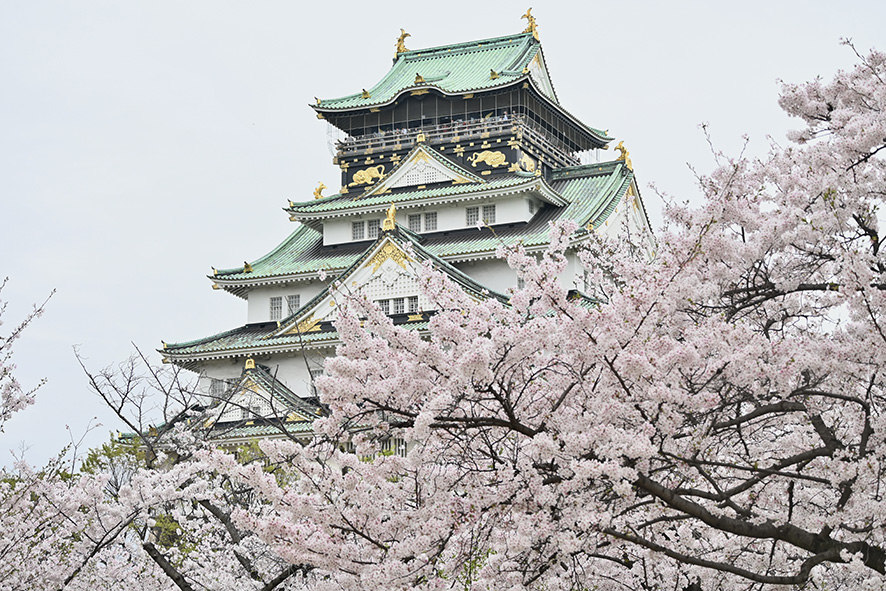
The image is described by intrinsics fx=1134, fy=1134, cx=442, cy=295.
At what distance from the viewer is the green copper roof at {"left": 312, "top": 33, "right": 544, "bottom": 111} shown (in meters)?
42.4

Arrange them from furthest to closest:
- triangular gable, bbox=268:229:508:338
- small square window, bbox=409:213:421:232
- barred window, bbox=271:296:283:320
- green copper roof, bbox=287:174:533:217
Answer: small square window, bbox=409:213:421:232 → barred window, bbox=271:296:283:320 → green copper roof, bbox=287:174:533:217 → triangular gable, bbox=268:229:508:338

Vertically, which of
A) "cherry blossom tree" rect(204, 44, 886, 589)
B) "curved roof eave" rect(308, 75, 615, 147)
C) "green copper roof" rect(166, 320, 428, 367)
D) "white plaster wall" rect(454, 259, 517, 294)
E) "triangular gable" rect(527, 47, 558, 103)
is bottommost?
"cherry blossom tree" rect(204, 44, 886, 589)

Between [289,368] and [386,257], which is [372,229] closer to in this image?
[386,257]

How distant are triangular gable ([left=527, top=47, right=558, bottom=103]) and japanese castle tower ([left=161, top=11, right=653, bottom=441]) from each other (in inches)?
4.2

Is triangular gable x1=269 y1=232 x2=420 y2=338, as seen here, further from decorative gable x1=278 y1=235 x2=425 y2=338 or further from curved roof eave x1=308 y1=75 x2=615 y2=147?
curved roof eave x1=308 y1=75 x2=615 y2=147

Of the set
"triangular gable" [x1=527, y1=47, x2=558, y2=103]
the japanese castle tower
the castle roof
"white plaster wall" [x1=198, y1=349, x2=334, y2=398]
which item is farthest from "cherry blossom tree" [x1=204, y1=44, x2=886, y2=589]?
"triangular gable" [x1=527, y1=47, x2=558, y2=103]

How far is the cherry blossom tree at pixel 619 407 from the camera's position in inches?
355

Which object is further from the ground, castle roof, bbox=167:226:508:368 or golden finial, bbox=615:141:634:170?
golden finial, bbox=615:141:634:170

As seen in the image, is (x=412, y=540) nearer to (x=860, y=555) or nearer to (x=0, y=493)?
(x=860, y=555)

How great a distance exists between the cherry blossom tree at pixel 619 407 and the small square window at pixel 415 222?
29223 mm

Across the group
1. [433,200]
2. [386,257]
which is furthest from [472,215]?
[386,257]

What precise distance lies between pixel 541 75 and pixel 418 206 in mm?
9746

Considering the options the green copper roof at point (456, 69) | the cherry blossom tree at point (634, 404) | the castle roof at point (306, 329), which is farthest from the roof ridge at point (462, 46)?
the cherry blossom tree at point (634, 404)

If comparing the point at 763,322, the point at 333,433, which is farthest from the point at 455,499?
the point at 763,322
